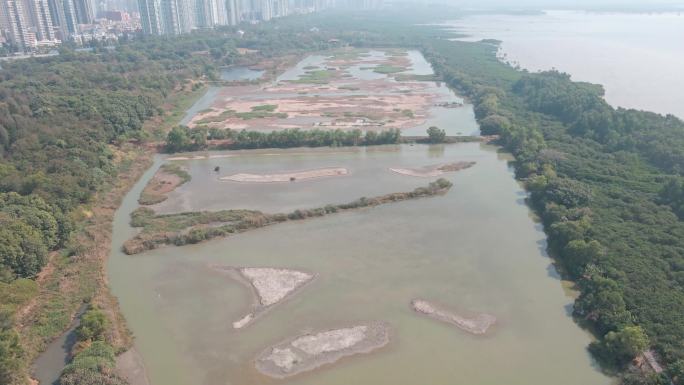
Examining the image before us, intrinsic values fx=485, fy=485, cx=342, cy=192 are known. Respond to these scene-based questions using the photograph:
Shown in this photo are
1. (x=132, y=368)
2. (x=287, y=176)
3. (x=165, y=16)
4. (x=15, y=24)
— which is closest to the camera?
(x=132, y=368)

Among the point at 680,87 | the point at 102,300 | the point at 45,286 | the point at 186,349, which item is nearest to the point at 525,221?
the point at 186,349

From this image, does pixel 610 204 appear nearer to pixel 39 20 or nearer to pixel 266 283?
pixel 266 283

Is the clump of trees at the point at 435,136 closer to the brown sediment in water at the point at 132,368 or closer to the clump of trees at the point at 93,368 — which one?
the brown sediment in water at the point at 132,368

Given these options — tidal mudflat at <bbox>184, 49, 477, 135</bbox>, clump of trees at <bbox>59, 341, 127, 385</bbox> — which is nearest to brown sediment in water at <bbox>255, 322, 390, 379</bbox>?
clump of trees at <bbox>59, 341, 127, 385</bbox>

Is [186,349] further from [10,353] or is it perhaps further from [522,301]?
[522,301]

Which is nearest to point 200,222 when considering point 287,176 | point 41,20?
point 287,176

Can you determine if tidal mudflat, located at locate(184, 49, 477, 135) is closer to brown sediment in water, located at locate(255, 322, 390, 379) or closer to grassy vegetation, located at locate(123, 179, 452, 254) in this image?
grassy vegetation, located at locate(123, 179, 452, 254)

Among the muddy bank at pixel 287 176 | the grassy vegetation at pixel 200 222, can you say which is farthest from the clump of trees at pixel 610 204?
the muddy bank at pixel 287 176
